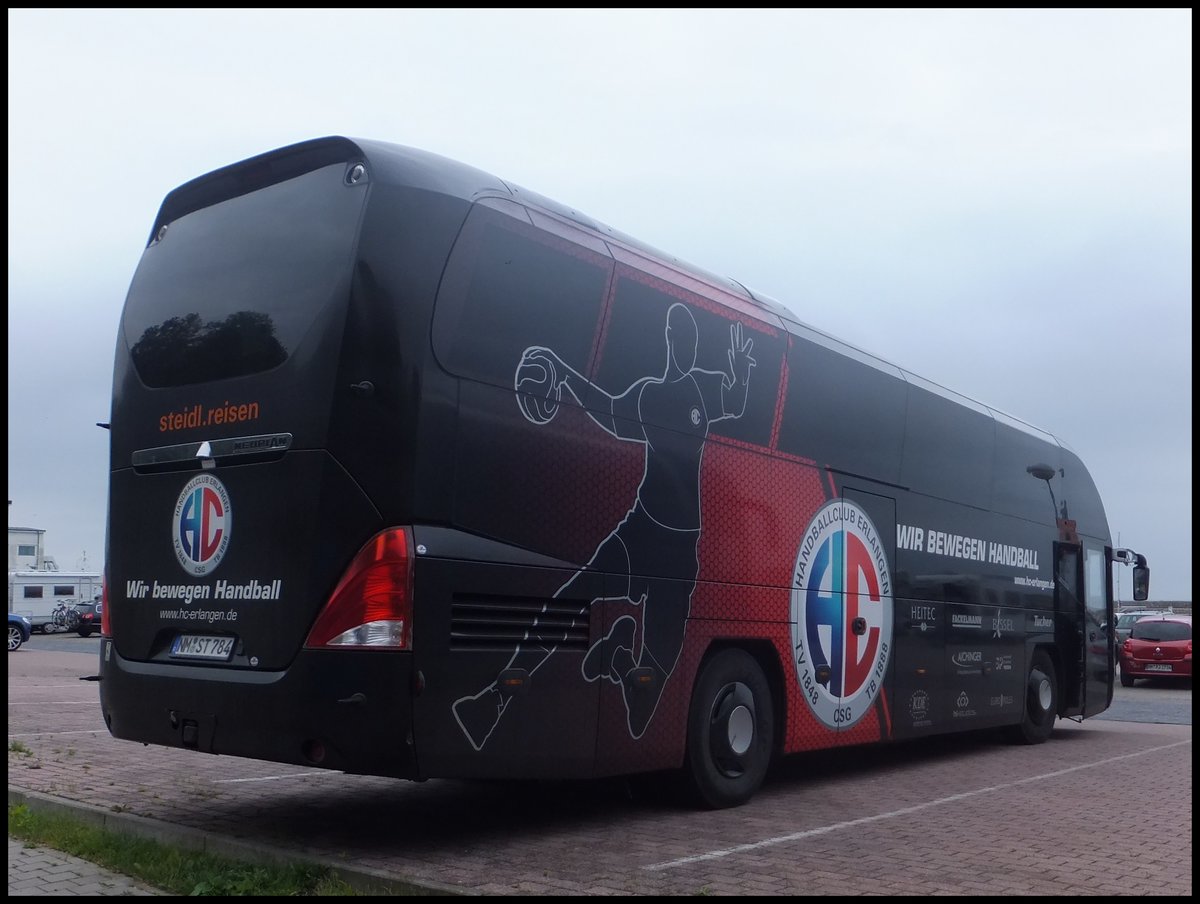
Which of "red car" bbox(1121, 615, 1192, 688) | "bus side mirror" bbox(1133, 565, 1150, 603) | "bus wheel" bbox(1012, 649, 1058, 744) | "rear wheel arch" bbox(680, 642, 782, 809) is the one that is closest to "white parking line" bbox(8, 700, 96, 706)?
"rear wheel arch" bbox(680, 642, 782, 809)

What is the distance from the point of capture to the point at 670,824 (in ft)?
26.5

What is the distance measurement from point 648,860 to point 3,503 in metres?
3.85

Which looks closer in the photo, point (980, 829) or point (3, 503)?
point (3, 503)

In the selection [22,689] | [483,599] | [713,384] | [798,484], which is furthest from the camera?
[22,689]

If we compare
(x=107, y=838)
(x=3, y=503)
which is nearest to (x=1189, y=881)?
(x=107, y=838)

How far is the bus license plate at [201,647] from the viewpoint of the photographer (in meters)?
6.74

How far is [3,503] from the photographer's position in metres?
6.29

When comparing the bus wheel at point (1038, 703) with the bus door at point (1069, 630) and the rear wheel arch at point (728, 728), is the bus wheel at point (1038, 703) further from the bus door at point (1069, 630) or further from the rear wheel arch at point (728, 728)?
the rear wheel arch at point (728, 728)

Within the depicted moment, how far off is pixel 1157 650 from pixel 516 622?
970 inches

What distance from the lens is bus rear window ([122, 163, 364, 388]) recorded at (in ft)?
22.1

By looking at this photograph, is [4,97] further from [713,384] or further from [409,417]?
[713,384]

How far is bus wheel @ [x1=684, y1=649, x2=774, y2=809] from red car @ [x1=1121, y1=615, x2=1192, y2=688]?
21.4 meters

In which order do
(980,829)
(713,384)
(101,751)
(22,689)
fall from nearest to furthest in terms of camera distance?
(980,829), (713,384), (101,751), (22,689)

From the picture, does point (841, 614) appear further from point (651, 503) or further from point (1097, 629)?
point (1097, 629)
